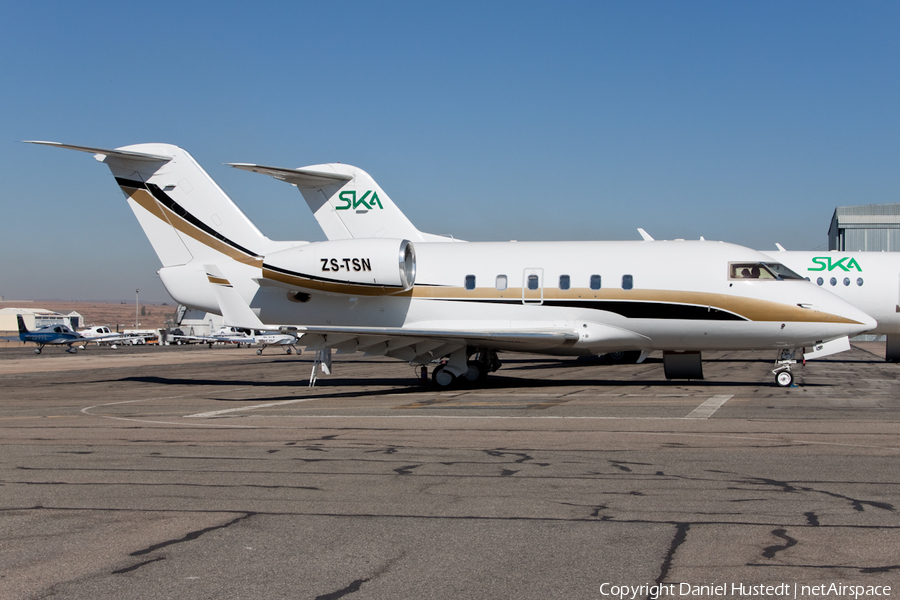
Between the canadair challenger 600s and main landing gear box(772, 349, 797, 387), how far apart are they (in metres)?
0.05

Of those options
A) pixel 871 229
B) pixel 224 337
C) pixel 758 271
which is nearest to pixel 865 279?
pixel 758 271

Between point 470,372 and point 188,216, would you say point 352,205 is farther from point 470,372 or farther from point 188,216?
point 470,372

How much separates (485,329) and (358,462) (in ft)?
37.3

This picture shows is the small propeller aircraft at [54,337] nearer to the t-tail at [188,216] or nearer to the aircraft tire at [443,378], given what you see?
the t-tail at [188,216]

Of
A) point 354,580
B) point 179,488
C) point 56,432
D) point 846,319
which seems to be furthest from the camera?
point 846,319

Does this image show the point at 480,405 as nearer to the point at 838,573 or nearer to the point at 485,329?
the point at 485,329

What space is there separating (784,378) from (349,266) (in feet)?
38.1

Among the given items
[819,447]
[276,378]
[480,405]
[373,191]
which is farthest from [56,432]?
[373,191]

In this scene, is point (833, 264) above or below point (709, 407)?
above

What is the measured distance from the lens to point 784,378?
68.3 feet

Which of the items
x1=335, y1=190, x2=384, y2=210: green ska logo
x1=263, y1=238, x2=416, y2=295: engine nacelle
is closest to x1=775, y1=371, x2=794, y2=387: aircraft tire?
x1=263, y1=238, x2=416, y2=295: engine nacelle

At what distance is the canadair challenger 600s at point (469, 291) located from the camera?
2022cm

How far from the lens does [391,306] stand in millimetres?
22266

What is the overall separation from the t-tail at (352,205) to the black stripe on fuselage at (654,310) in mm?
8703
